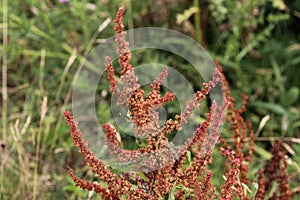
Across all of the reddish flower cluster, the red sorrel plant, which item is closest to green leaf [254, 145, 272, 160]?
the reddish flower cluster

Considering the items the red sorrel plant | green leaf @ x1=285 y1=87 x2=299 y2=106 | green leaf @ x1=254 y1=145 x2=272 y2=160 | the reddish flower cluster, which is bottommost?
the red sorrel plant

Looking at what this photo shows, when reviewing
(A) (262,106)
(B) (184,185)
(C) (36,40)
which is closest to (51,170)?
(C) (36,40)

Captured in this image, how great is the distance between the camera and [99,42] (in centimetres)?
320

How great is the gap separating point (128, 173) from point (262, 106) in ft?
4.81

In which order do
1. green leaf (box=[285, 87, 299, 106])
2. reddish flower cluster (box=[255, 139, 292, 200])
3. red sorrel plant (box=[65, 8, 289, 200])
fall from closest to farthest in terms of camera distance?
red sorrel plant (box=[65, 8, 289, 200]) < reddish flower cluster (box=[255, 139, 292, 200]) < green leaf (box=[285, 87, 299, 106])

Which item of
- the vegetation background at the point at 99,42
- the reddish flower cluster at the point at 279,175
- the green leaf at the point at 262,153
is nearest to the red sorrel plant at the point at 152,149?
the reddish flower cluster at the point at 279,175

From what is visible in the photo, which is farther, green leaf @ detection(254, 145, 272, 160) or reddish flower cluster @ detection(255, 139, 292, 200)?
green leaf @ detection(254, 145, 272, 160)

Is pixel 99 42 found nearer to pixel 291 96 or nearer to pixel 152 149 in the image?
pixel 291 96

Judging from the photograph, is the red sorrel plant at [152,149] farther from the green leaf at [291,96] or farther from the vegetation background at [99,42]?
the green leaf at [291,96]

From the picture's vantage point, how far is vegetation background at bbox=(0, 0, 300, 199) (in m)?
2.83

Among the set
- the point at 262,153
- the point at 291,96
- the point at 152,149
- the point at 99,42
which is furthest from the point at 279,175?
the point at 99,42

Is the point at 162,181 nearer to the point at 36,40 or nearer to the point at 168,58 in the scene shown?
the point at 168,58

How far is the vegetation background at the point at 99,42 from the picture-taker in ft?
9.28

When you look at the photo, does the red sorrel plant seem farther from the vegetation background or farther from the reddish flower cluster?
the vegetation background
